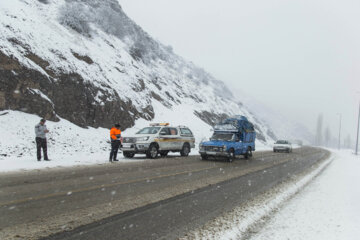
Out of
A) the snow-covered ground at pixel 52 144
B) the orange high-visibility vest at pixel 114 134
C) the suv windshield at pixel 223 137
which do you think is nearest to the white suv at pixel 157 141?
the snow-covered ground at pixel 52 144

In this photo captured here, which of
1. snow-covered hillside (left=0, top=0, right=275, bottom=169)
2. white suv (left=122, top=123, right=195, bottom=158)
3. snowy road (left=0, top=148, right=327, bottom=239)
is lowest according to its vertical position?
snowy road (left=0, top=148, right=327, bottom=239)

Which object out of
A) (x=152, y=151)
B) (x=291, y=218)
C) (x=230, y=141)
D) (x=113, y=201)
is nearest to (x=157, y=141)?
(x=152, y=151)

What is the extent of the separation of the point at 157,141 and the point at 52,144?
616cm

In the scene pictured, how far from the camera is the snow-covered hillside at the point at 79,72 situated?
17.5 metres

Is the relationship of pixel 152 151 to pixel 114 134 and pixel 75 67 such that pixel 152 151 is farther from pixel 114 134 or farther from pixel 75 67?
pixel 75 67

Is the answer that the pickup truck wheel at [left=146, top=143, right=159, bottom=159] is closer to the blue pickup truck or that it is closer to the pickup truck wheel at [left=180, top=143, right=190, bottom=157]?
the pickup truck wheel at [left=180, top=143, right=190, bottom=157]

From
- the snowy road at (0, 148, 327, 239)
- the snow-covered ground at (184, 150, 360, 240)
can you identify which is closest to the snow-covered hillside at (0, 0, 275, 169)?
the snowy road at (0, 148, 327, 239)

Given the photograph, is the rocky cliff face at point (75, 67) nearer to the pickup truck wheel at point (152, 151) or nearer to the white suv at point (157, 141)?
the white suv at point (157, 141)

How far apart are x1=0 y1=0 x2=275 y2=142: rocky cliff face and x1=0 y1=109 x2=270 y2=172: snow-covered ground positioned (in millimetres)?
948

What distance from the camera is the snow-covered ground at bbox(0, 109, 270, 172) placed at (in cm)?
1216

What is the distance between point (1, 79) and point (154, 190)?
1391 centimetres

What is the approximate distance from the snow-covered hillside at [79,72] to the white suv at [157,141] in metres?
3.72

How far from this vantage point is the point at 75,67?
22.7 metres

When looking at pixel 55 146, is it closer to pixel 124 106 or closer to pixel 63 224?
pixel 124 106
